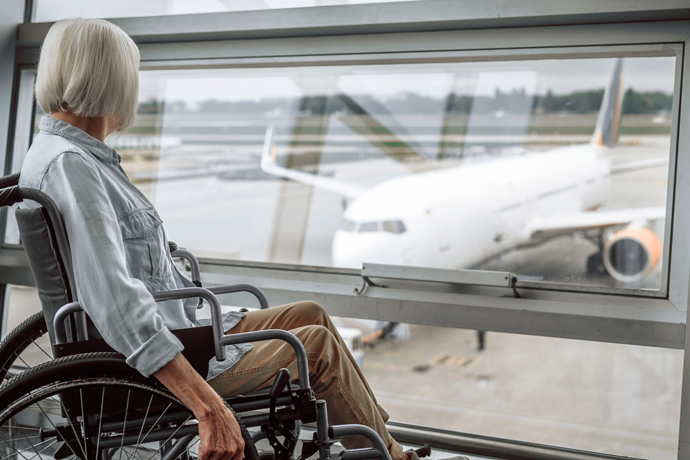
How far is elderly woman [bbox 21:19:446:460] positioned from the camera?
3.11ft

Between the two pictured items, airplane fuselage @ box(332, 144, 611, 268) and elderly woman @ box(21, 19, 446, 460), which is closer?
elderly woman @ box(21, 19, 446, 460)

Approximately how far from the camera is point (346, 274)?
1.91m

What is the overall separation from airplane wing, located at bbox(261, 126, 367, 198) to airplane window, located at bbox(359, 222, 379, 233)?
2.95 feet

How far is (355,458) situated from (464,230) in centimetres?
182

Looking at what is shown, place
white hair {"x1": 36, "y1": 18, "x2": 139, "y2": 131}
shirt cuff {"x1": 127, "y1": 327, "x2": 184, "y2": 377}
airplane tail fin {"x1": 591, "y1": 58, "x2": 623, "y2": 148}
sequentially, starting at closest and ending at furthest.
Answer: shirt cuff {"x1": 127, "y1": 327, "x2": 184, "y2": 377}, white hair {"x1": 36, "y1": 18, "x2": 139, "y2": 131}, airplane tail fin {"x1": 591, "y1": 58, "x2": 623, "y2": 148}

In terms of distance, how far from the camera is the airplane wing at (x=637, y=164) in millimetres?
1721

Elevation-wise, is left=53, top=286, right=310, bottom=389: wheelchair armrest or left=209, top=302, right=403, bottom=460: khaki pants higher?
left=53, top=286, right=310, bottom=389: wheelchair armrest

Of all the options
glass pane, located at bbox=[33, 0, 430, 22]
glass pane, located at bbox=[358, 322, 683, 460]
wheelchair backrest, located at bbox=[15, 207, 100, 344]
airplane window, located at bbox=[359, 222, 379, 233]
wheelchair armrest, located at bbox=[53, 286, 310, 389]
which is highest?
glass pane, located at bbox=[33, 0, 430, 22]

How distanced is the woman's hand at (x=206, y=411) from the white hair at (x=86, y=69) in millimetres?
523

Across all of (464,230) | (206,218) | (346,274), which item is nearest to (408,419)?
(346,274)

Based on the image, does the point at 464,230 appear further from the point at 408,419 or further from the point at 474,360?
the point at 474,360

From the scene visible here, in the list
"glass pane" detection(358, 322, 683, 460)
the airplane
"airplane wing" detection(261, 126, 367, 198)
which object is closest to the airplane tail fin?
the airplane

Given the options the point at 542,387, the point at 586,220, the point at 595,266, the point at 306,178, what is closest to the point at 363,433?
the point at 595,266

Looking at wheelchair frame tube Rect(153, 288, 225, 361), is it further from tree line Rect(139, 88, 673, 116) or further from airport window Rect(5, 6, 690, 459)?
tree line Rect(139, 88, 673, 116)
